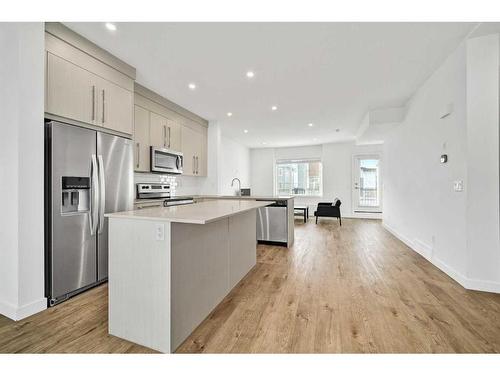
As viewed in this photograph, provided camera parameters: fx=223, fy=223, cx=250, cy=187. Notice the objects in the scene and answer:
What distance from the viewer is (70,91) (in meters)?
2.21

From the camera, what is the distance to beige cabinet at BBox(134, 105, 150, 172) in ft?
11.2

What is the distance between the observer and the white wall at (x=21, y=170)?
183cm

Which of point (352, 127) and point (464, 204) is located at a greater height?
point (352, 127)

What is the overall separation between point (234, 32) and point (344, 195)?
23.0 ft

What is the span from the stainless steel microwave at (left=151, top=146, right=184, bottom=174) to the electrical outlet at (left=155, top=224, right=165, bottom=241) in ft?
8.07

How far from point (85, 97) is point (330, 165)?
24.4 ft

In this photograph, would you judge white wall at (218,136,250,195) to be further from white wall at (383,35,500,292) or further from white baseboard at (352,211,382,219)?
white wall at (383,35,500,292)

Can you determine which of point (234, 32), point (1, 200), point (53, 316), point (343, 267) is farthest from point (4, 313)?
point (343, 267)

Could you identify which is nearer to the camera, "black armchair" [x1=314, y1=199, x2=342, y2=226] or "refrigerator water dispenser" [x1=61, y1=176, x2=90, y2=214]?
"refrigerator water dispenser" [x1=61, y1=176, x2=90, y2=214]

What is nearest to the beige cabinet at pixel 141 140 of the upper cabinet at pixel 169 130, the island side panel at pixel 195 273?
the upper cabinet at pixel 169 130

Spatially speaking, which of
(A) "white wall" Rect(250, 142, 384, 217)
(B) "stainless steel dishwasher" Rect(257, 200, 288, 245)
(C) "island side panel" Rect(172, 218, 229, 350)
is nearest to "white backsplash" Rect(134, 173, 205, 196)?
(B) "stainless steel dishwasher" Rect(257, 200, 288, 245)

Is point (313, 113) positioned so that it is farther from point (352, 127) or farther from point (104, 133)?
point (104, 133)

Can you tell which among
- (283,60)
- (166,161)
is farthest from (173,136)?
(283,60)

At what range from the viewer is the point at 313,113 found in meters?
4.80
